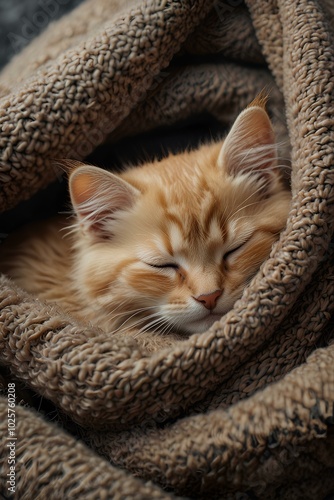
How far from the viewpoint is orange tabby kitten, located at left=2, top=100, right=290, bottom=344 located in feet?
3.64

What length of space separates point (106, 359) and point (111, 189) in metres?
0.42

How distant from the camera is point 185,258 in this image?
1.12 meters

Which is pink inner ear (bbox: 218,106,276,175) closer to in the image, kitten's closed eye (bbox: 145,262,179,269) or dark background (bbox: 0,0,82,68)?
kitten's closed eye (bbox: 145,262,179,269)

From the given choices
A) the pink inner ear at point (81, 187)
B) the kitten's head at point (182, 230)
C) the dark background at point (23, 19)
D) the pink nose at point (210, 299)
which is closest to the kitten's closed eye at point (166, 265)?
the kitten's head at point (182, 230)

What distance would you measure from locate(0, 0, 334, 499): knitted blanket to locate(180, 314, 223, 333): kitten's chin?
11cm

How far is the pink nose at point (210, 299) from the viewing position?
105 centimetres

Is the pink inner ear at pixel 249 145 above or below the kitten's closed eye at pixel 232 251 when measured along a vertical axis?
above

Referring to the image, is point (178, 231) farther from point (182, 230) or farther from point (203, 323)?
point (203, 323)

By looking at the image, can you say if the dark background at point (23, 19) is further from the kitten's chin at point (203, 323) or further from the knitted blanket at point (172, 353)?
the kitten's chin at point (203, 323)

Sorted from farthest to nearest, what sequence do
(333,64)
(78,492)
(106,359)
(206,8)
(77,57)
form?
(206,8) < (77,57) < (333,64) < (106,359) < (78,492)

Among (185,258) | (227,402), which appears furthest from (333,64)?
(227,402)

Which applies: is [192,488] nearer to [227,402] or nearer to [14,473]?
[227,402]

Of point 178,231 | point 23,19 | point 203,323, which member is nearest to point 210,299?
point 203,323

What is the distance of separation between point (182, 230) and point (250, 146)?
266 mm
